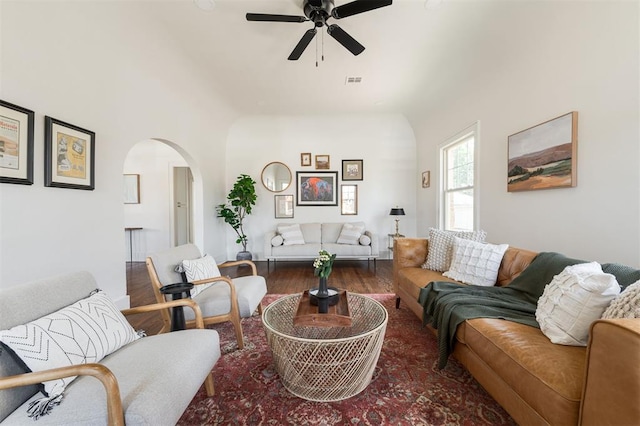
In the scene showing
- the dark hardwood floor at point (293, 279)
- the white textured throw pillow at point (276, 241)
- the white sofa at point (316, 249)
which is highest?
the white textured throw pillow at point (276, 241)

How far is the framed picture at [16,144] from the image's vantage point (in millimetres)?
1599

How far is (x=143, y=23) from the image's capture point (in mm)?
2344

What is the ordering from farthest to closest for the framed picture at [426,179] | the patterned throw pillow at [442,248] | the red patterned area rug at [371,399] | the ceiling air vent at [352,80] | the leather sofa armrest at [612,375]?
1. the framed picture at [426,179]
2. the ceiling air vent at [352,80]
3. the patterned throw pillow at [442,248]
4. the red patterned area rug at [371,399]
5. the leather sofa armrest at [612,375]

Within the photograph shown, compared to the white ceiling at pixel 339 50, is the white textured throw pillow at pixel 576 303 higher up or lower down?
lower down

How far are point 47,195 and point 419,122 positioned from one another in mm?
5249

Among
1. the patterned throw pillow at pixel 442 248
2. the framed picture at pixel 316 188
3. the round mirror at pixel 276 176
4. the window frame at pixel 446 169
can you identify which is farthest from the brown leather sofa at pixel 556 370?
the round mirror at pixel 276 176

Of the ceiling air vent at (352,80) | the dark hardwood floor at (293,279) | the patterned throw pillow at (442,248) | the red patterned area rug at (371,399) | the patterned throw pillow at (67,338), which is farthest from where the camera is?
the ceiling air vent at (352,80)

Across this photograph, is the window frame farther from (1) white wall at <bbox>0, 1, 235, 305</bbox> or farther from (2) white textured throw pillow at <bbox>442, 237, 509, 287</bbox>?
(1) white wall at <bbox>0, 1, 235, 305</bbox>

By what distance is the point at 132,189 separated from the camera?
198 inches

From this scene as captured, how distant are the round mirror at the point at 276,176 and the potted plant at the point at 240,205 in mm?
319

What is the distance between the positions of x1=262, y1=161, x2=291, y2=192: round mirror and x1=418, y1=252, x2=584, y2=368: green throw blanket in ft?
12.5

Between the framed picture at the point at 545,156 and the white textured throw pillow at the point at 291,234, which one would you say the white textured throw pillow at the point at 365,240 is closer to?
the white textured throw pillow at the point at 291,234

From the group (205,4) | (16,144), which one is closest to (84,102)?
(16,144)

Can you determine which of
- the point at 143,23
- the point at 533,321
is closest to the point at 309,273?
the point at 533,321
